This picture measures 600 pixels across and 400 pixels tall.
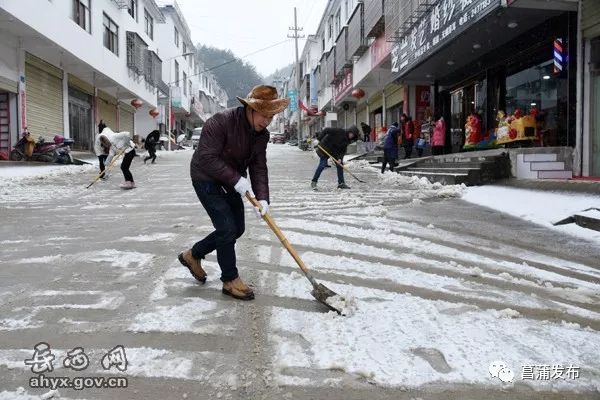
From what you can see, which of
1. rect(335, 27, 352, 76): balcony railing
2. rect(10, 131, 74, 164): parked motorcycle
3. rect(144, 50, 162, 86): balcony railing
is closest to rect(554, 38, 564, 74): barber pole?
rect(10, 131, 74, 164): parked motorcycle

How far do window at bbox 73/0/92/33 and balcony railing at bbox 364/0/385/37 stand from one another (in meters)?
10.9

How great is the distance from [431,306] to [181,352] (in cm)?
174

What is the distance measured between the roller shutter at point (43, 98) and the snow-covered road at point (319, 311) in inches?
458

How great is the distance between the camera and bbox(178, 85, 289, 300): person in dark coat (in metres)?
3.50

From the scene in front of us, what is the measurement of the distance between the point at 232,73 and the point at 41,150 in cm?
7735

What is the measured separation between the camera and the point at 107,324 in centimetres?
314

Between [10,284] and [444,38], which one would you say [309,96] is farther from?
[10,284]

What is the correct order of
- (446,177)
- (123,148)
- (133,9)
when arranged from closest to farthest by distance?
(446,177), (123,148), (133,9)

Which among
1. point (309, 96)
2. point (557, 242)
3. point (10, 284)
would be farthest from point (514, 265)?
point (309, 96)

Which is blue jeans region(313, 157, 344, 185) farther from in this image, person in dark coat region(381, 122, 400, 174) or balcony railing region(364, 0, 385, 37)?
balcony railing region(364, 0, 385, 37)

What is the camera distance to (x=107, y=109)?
2662cm

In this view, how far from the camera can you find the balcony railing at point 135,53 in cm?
2509

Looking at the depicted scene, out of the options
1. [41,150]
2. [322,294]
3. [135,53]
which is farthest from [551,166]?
[135,53]

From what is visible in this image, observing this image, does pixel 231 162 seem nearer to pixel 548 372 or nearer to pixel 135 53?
pixel 548 372
